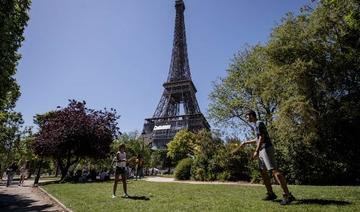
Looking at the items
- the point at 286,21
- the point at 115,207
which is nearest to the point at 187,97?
the point at 286,21

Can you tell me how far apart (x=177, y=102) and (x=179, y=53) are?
1318 centimetres

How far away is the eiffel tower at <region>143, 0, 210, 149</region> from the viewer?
8294 cm

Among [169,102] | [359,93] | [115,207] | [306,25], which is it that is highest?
[169,102]

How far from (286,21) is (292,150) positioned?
896 cm

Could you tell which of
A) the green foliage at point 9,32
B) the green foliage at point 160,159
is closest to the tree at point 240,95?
the green foliage at point 9,32

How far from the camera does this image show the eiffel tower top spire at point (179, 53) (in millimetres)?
86938

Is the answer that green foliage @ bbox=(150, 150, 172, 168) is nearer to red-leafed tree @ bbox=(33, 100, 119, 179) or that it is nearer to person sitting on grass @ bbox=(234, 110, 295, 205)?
red-leafed tree @ bbox=(33, 100, 119, 179)

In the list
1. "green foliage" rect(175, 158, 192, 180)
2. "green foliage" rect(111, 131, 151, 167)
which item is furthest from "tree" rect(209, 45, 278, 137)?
"green foliage" rect(111, 131, 151, 167)

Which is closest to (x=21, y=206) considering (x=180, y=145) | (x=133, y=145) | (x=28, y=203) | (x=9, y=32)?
(x=28, y=203)

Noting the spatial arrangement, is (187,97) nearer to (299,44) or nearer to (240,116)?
(240,116)

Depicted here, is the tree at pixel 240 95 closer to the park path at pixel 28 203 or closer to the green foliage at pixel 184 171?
the green foliage at pixel 184 171

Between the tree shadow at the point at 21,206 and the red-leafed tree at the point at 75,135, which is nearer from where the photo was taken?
the tree shadow at the point at 21,206

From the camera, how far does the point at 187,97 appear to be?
279ft

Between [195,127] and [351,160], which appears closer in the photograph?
[351,160]
